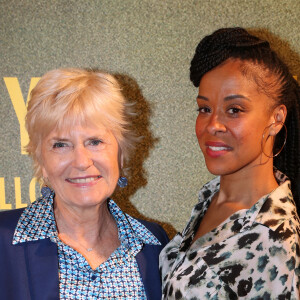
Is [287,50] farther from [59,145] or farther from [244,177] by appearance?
[59,145]

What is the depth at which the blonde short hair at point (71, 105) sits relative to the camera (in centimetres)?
152

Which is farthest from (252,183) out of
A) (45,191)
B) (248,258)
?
(45,191)

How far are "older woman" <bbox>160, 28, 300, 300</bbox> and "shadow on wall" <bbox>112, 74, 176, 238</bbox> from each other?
0.73m

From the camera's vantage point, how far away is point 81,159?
151 cm

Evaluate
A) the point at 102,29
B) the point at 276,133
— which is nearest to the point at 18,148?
the point at 102,29

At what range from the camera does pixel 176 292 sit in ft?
4.64

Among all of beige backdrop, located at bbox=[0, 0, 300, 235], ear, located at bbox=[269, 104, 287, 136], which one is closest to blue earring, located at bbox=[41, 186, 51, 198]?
beige backdrop, located at bbox=[0, 0, 300, 235]

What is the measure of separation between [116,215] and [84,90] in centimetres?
52

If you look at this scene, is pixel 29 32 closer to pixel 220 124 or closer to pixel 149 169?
pixel 149 169

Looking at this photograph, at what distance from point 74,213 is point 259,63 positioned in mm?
805

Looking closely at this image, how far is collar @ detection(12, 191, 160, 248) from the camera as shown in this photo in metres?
1.53

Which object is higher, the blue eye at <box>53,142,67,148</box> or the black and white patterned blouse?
the blue eye at <box>53,142,67,148</box>

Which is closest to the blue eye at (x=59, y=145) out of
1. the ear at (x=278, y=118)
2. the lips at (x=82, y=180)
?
the lips at (x=82, y=180)

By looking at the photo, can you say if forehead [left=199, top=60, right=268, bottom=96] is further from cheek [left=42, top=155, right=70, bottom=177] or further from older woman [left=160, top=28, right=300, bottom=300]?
cheek [left=42, top=155, right=70, bottom=177]
